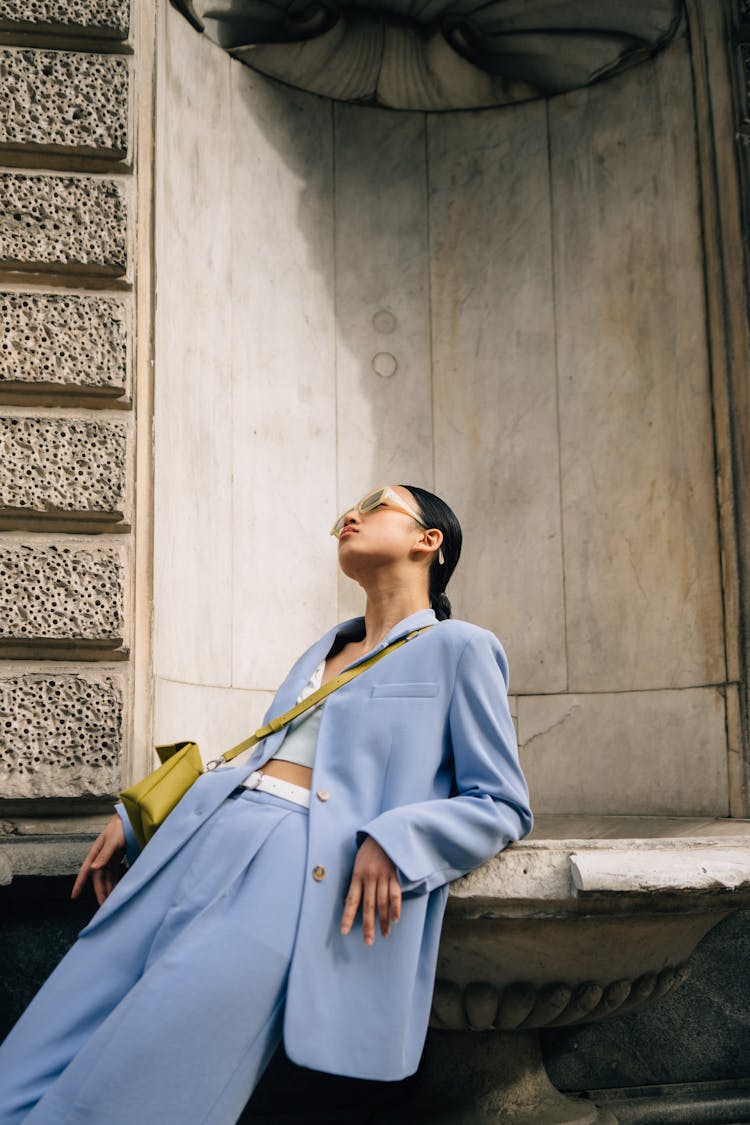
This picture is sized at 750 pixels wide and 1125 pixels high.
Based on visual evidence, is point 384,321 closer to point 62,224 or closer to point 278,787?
point 62,224

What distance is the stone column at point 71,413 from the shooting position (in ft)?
10.4

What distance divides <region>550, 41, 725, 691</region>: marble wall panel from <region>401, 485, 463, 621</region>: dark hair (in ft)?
4.25

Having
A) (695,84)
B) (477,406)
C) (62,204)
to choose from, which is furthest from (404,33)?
(62,204)

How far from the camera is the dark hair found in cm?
277

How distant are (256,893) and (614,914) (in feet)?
2.54

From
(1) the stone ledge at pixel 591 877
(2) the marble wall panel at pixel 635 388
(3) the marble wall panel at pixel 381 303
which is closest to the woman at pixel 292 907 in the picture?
(1) the stone ledge at pixel 591 877

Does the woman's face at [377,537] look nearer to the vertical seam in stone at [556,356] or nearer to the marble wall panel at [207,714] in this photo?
the marble wall panel at [207,714]

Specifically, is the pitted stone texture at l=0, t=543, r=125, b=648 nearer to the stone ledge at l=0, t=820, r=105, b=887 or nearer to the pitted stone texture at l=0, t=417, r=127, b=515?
the pitted stone texture at l=0, t=417, r=127, b=515

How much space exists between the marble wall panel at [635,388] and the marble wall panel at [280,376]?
806 millimetres

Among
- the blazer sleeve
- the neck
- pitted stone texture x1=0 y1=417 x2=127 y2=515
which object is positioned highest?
pitted stone texture x1=0 y1=417 x2=127 y2=515

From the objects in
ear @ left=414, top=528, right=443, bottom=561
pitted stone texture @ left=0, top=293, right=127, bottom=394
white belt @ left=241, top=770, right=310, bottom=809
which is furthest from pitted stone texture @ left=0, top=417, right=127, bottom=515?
white belt @ left=241, top=770, right=310, bottom=809

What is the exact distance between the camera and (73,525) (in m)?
3.31

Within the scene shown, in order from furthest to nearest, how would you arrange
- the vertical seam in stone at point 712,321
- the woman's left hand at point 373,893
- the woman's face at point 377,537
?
the vertical seam in stone at point 712,321 < the woman's face at point 377,537 < the woman's left hand at point 373,893

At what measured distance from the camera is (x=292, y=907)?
2.17 metres
